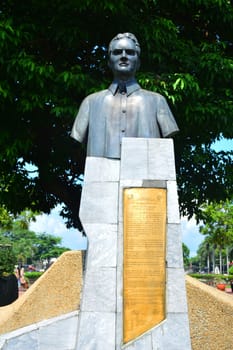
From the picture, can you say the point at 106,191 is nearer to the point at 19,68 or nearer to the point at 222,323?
the point at 222,323

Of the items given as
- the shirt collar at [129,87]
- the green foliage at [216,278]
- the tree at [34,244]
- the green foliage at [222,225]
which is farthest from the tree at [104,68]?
the tree at [34,244]

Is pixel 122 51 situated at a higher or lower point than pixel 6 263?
higher

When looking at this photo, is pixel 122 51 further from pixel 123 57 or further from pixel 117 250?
pixel 117 250

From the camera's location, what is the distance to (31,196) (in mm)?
14953

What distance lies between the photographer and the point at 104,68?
12.1 meters

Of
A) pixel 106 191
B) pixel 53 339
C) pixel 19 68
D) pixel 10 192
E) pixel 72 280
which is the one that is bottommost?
pixel 53 339

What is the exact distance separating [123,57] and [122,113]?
2.60ft

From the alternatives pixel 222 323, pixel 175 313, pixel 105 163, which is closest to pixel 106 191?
pixel 105 163

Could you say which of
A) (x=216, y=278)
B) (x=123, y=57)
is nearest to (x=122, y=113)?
(x=123, y=57)

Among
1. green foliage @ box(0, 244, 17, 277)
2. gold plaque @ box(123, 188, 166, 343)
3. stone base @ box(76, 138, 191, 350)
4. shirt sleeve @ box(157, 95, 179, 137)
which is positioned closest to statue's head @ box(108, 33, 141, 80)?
shirt sleeve @ box(157, 95, 179, 137)

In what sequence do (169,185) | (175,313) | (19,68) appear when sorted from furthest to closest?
(19,68), (169,185), (175,313)

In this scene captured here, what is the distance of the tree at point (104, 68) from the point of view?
10992 mm

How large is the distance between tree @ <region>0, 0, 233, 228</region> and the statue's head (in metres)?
3.35

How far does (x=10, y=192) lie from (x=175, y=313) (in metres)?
8.26
